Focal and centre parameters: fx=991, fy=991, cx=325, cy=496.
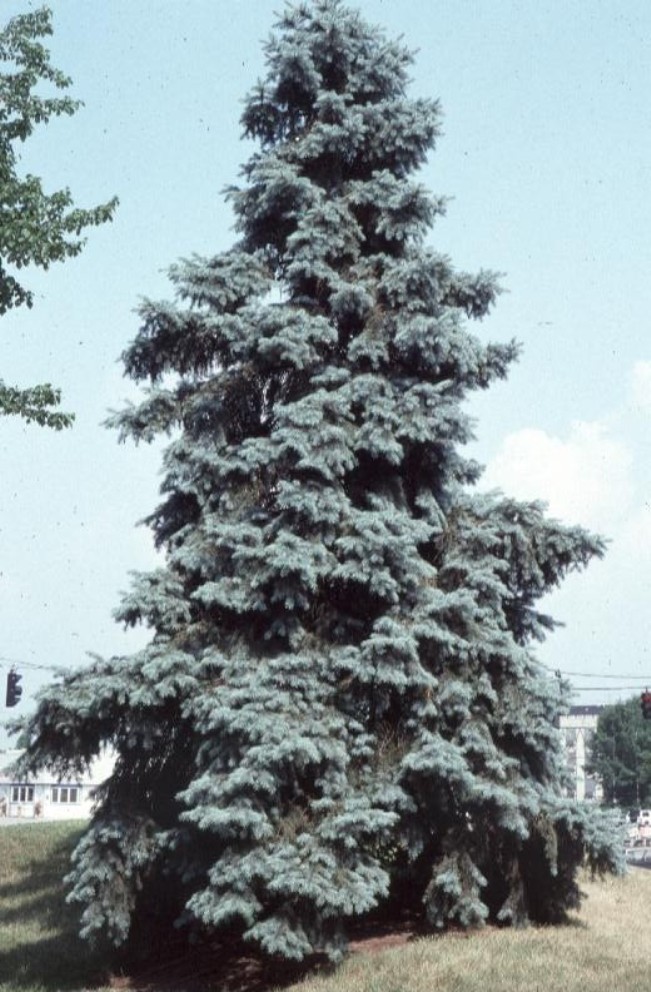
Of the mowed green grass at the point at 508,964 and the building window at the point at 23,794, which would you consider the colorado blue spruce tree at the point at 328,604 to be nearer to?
the mowed green grass at the point at 508,964

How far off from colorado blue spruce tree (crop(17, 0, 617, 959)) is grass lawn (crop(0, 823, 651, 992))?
0.54 m

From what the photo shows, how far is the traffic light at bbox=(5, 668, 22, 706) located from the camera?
1324 inches

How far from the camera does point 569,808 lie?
1391 cm

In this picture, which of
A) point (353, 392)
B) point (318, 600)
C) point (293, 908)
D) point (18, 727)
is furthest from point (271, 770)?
point (353, 392)

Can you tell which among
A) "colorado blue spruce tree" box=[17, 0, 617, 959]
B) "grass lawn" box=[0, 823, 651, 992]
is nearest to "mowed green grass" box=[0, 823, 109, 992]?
"grass lawn" box=[0, 823, 651, 992]

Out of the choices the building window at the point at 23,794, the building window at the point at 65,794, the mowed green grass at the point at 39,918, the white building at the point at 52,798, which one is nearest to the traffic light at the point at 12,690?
the mowed green grass at the point at 39,918

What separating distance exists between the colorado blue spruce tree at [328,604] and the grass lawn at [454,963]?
1.77ft

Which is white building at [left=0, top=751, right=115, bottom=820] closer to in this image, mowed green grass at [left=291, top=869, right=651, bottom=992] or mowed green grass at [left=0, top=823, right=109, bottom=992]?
mowed green grass at [left=0, top=823, right=109, bottom=992]

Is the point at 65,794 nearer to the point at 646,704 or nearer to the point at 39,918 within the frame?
the point at 646,704

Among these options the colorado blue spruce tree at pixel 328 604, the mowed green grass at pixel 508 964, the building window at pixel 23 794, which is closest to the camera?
the mowed green grass at pixel 508 964

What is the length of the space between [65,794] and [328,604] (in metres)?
A: 81.4

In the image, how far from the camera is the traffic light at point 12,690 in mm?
33625

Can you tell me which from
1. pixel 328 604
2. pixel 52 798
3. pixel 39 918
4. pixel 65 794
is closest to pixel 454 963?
pixel 328 604

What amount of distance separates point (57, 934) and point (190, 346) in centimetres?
1131
